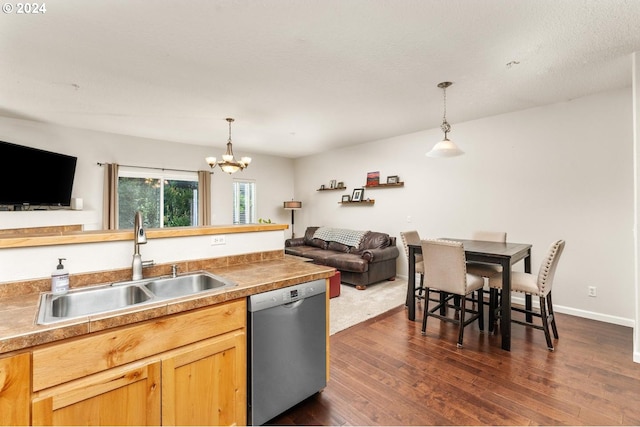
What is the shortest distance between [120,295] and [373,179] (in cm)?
484

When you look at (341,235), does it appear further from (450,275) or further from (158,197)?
(158,197)

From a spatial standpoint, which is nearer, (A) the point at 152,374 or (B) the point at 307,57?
(A) the point at 152,374

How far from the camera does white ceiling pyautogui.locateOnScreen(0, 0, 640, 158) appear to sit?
1.99 meters

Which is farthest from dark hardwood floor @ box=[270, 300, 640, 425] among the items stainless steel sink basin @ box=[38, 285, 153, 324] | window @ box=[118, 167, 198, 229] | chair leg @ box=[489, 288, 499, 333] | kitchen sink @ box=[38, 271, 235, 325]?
window @ box=[118, 167, 198, 229]

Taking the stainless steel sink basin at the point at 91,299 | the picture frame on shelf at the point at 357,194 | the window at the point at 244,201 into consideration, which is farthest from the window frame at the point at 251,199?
the stainless steel sink basin at the point at 91,299

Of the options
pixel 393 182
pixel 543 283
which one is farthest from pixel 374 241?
pixel 543 283

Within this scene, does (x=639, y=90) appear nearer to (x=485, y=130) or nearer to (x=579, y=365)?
(x=485, y=130)

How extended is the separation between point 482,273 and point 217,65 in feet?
11.7

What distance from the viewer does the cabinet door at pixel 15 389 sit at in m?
0.97

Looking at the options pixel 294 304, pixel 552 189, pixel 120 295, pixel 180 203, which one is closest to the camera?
pixel 120 295

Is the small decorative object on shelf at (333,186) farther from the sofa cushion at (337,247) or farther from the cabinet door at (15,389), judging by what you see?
the cabinet door at (15,389)

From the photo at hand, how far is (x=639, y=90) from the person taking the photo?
2498mm

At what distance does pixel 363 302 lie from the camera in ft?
13.3

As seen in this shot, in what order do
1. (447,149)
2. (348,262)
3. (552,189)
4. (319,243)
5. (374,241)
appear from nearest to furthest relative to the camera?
(447,149) → (552,189) → (348,262) → (374,241) → (319,243)
